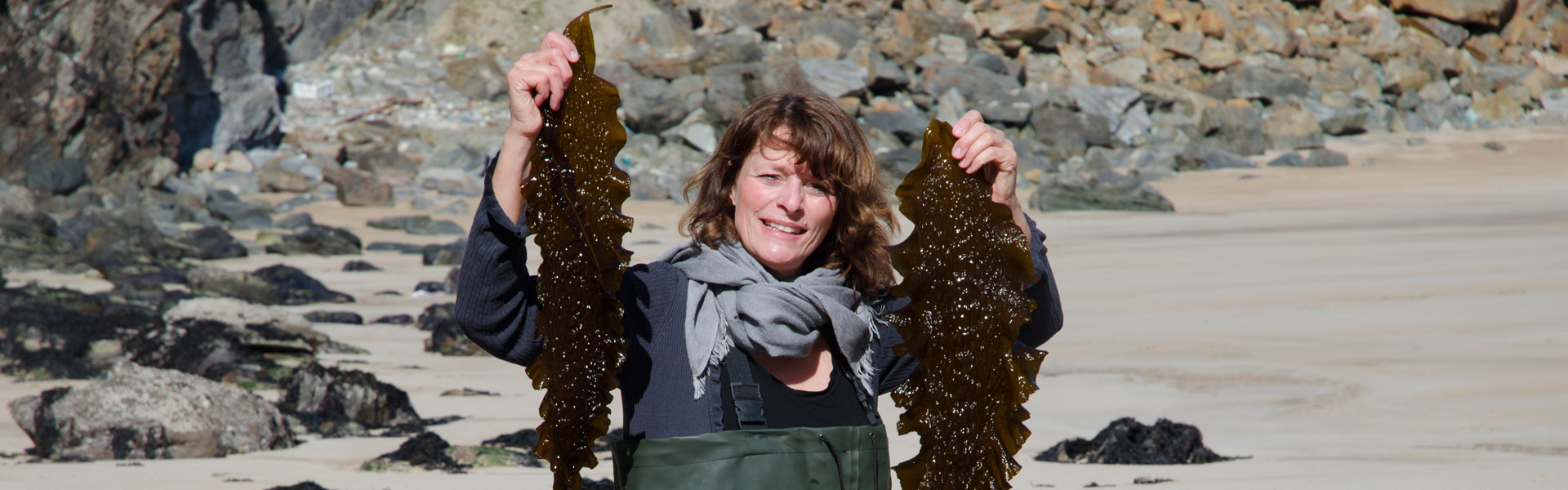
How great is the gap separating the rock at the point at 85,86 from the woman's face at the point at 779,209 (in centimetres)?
1626

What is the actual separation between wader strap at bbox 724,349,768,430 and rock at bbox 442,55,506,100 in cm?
2173

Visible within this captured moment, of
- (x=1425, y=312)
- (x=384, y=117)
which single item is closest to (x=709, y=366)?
(x=1425, y=312)

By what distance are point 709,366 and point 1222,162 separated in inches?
721

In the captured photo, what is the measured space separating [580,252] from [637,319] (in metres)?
0.18

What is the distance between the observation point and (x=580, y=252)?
7.00 ft

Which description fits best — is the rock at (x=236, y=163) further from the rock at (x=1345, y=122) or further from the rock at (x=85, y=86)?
the rock at (x=1345, y=122)

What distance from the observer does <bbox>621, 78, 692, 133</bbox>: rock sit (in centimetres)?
2053

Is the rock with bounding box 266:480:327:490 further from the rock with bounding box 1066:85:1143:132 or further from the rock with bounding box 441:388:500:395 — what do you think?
the rock with bounding box 1066:85:1143:132

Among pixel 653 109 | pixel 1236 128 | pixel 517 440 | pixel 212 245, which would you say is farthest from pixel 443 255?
pixel 1236 128

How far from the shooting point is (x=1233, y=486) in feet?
14.4

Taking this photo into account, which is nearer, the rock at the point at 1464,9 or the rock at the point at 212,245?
the rock at the point at 212,245

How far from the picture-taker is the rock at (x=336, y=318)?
8.16m

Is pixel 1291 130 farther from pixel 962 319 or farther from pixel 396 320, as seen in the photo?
pixel 962 319

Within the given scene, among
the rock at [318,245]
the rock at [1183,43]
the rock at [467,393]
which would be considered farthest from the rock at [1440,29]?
the rock at [467,393]
